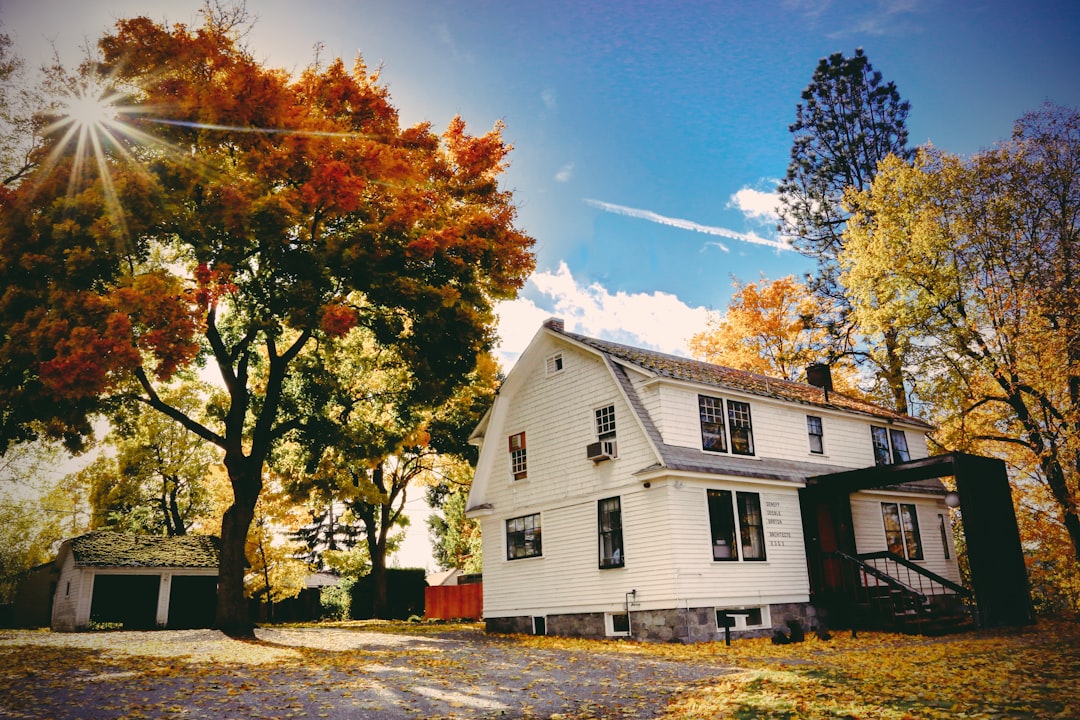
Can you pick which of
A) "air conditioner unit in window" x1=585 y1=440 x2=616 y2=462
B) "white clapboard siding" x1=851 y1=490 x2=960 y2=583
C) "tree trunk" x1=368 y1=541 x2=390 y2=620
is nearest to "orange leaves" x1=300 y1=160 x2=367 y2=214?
"air conditioner unit in window" x1=585 y1=440 x2=616 y2=462

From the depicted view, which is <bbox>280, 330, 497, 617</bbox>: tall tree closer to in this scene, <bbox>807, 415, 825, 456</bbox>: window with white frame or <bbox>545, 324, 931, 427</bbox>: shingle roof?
<bbox>545, 324, 931, 427</bbox>: shingle roof

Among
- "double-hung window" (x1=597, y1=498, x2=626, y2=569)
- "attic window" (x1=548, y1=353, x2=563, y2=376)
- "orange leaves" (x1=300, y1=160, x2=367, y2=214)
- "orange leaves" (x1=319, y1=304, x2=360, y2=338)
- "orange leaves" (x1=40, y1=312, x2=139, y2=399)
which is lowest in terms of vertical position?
"double-hung window" (x1=597, y1=498, x2=626, y2=569)

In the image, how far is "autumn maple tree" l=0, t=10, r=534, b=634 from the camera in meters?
16.8

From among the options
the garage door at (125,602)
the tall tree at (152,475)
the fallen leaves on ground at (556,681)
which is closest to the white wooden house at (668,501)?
the fallen leaves on ground at (556,681)

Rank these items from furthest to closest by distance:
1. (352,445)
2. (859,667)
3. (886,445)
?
(886,445)
(352,445)
(859,667)

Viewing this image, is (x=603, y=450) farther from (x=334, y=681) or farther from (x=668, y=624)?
(x=334, y=681)

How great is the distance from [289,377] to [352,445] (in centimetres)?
308

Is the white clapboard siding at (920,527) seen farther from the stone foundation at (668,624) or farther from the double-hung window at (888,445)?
the stone foundation at (668,624)

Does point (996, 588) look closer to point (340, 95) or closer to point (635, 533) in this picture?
point (635, 533)

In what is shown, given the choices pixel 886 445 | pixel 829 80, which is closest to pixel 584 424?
pixel 886 445

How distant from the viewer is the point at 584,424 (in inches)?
769

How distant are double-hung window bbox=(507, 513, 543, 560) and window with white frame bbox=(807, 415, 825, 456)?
28.6 ft

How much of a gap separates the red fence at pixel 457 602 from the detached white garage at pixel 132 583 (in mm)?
9798

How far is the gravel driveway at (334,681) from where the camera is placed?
8055 millimetres
